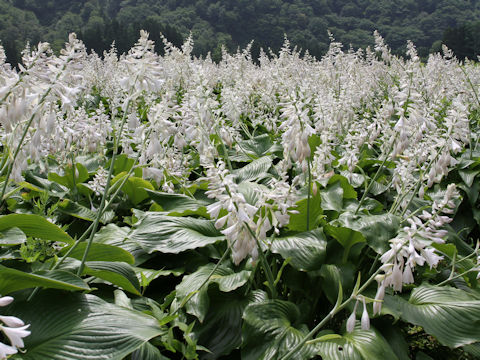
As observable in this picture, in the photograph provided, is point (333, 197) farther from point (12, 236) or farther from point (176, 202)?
point (12, 236)

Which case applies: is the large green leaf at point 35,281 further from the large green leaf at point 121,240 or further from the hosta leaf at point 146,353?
the large green leaf at point 121,240

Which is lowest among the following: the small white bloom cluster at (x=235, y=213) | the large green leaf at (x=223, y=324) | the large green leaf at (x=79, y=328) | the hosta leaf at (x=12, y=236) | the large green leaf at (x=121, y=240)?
the large green leaf at (x=223, y=324)

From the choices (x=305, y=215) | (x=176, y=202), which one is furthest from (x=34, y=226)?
(x=305, y=215)

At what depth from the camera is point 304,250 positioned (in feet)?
8.01

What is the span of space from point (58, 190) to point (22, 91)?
2636mm

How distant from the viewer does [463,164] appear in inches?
188

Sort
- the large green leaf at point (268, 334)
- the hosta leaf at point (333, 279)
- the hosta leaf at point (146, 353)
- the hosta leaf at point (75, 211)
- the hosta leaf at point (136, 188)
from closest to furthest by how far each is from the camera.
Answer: the hosta leaf at point (146, 353) < the large green leaf at point (268, 334) < the hosta leaf at point (333, 279) < the hosta leaf at point (75, 211) < the hosta leaf at point (136, 188)

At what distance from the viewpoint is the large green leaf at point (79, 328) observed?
63.6 inches

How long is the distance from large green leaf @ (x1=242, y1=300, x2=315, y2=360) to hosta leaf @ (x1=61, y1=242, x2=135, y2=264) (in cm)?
75

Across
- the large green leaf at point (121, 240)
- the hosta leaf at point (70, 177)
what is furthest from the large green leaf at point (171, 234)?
the hosta leaf at point (70, 177)

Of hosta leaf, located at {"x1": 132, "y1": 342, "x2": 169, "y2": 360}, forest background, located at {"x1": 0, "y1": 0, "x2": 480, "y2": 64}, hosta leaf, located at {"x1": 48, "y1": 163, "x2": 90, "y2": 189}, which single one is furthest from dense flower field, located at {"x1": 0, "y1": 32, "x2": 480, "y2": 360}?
forest background, located at {"x1": 0, "y1": 0, "x2": 480, "y2": 64}

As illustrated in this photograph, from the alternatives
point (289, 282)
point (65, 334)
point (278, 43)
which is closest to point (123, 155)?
point (289, 282)

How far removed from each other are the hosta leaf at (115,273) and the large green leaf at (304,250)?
83 centimetres

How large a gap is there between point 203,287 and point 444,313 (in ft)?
4.44
